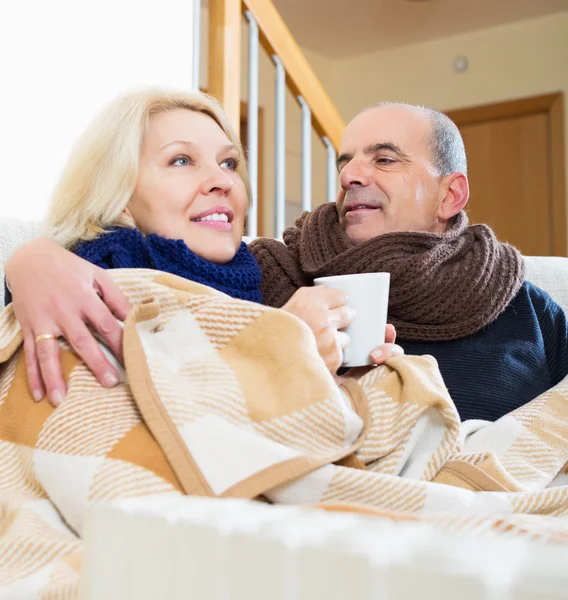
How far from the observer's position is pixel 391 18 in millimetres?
5078

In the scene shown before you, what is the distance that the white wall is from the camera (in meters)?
2.23

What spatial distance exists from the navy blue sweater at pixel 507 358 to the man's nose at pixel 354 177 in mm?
386

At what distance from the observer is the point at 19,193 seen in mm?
2252

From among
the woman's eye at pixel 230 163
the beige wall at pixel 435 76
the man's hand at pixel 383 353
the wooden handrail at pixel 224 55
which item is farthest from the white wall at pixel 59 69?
the beige wall at pixel 435 76

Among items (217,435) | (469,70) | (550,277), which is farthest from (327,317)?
(469,70)

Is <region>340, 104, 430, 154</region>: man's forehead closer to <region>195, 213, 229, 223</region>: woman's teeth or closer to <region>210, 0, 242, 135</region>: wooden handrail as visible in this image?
<region>195, 213, 229, 223</region>: woman's teeth

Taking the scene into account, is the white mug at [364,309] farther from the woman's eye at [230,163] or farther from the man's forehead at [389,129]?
the man's forehead at [389,129]

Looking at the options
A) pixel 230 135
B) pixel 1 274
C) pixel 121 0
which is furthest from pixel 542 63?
pixel 1 274

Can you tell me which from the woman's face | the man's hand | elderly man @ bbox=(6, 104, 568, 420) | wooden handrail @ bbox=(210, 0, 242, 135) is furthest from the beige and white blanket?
wooden handrail @ bbox=(210, 0, 242, 135)

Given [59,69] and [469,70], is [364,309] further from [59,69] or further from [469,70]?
[469,70]

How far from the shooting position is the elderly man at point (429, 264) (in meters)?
1.37

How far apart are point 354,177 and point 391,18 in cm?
380

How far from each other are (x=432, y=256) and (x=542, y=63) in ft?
13.6

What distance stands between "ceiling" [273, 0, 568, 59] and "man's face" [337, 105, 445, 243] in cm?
339
